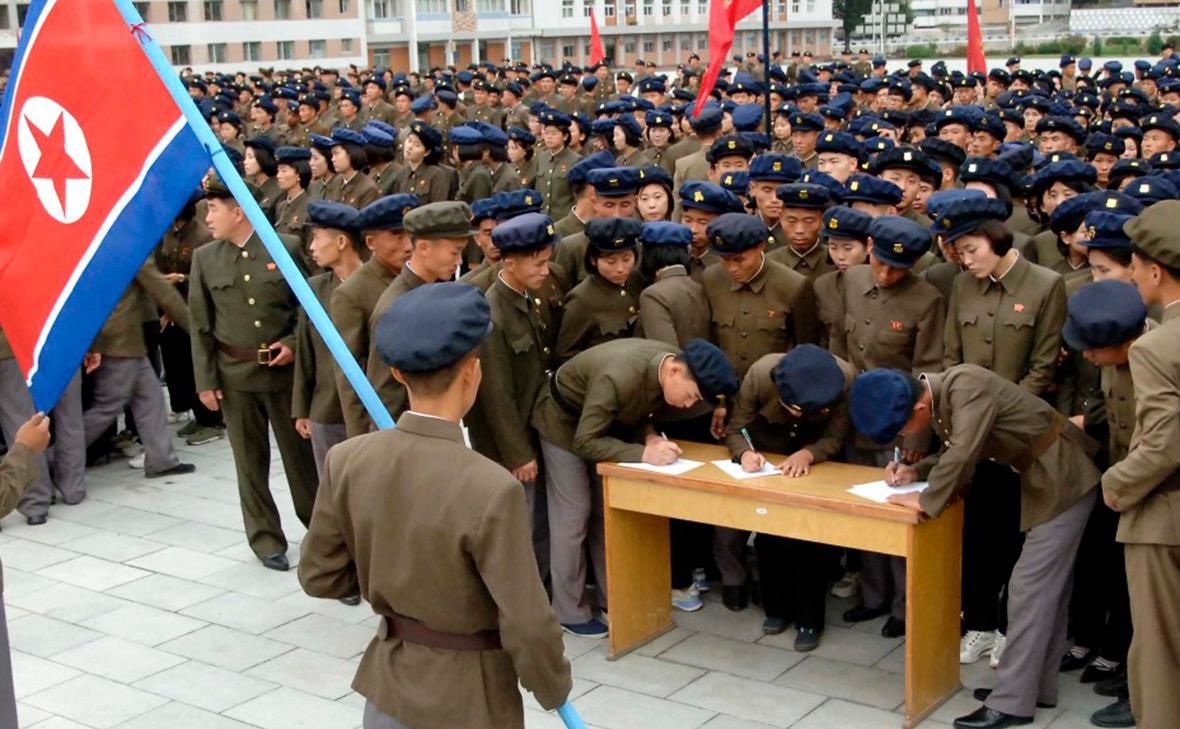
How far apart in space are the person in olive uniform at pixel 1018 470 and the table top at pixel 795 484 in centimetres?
10

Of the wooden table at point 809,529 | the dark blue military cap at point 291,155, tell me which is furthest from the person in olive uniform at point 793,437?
the dark blue military cap at point 291,155

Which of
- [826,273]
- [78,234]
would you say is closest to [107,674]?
[78,234]

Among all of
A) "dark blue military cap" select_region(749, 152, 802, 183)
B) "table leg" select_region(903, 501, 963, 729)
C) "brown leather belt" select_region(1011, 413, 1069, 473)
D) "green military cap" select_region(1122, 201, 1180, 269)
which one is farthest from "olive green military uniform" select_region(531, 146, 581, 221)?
"green military cap" select_region(1122, 201, 1180, 269)

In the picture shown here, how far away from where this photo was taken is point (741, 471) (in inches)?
229

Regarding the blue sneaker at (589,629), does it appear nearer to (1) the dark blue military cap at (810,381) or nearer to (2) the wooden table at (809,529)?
(2) the wooden table at (809,529)

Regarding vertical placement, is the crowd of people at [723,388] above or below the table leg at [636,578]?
above

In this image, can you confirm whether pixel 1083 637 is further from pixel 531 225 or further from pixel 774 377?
pixel 531 225

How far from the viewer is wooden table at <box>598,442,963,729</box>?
5281mm

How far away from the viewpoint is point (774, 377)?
18.6ft

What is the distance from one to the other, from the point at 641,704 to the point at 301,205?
584 cm

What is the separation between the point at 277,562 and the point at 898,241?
3.64 metres

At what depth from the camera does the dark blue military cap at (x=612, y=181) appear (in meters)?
7.76

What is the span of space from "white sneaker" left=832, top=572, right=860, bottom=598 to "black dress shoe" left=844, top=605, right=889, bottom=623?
0.74 feet

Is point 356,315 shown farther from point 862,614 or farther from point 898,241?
point 862,614
